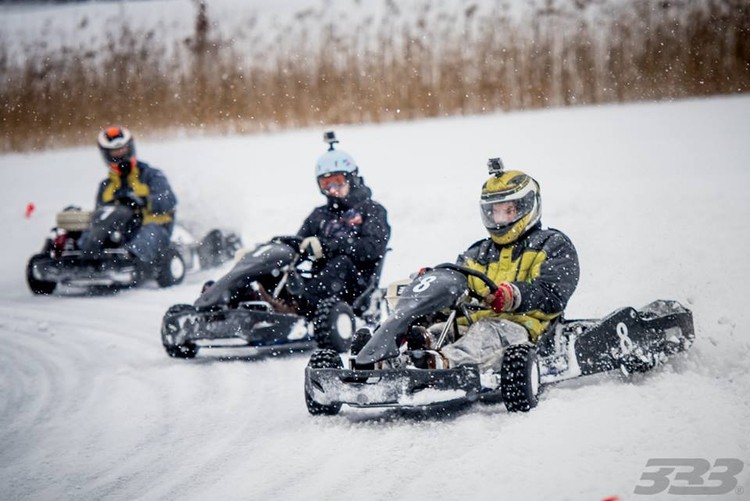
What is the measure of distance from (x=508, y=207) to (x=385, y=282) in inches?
176

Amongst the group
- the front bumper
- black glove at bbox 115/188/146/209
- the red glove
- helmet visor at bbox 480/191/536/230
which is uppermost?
black glove at bbox 115/188/146/209

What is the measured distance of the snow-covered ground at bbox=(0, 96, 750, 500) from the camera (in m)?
4.38

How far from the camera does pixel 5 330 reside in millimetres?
9008

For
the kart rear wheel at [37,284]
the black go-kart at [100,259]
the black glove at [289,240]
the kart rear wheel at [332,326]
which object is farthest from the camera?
the kart rear wheel at [37,284]

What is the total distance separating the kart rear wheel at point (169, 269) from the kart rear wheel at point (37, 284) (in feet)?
4.06

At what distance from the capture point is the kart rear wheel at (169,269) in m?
10.7

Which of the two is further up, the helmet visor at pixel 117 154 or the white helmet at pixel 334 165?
the helmet visor at pixel 117 154

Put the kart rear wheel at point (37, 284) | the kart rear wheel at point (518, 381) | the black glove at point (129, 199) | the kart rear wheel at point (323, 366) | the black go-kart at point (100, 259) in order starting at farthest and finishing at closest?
the black glove at point (129, 199) < the kart rear wheel at point (37, 284) < the black go-kart at point (100, 259) < the kart rear wheel at point (323, 366) < the kart rear wheel at point (518, 381)

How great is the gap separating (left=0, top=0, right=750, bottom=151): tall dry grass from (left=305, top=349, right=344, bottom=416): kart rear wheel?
8740 millimetres

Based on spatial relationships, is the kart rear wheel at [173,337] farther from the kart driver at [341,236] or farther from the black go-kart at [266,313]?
the kart driver at [341,236]

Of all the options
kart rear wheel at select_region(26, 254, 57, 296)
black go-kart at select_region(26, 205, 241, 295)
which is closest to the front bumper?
black go-kart at select_region(26, 205, 241, 295)

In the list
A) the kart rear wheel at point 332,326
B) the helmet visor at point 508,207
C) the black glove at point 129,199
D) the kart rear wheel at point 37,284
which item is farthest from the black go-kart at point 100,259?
the helmet visor at point 508,207

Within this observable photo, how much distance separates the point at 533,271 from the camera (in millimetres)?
5777

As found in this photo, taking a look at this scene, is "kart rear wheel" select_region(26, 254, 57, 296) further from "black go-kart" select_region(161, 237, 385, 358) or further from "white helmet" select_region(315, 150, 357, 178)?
"white helmet" select_region(315, 150, 357, 178)
